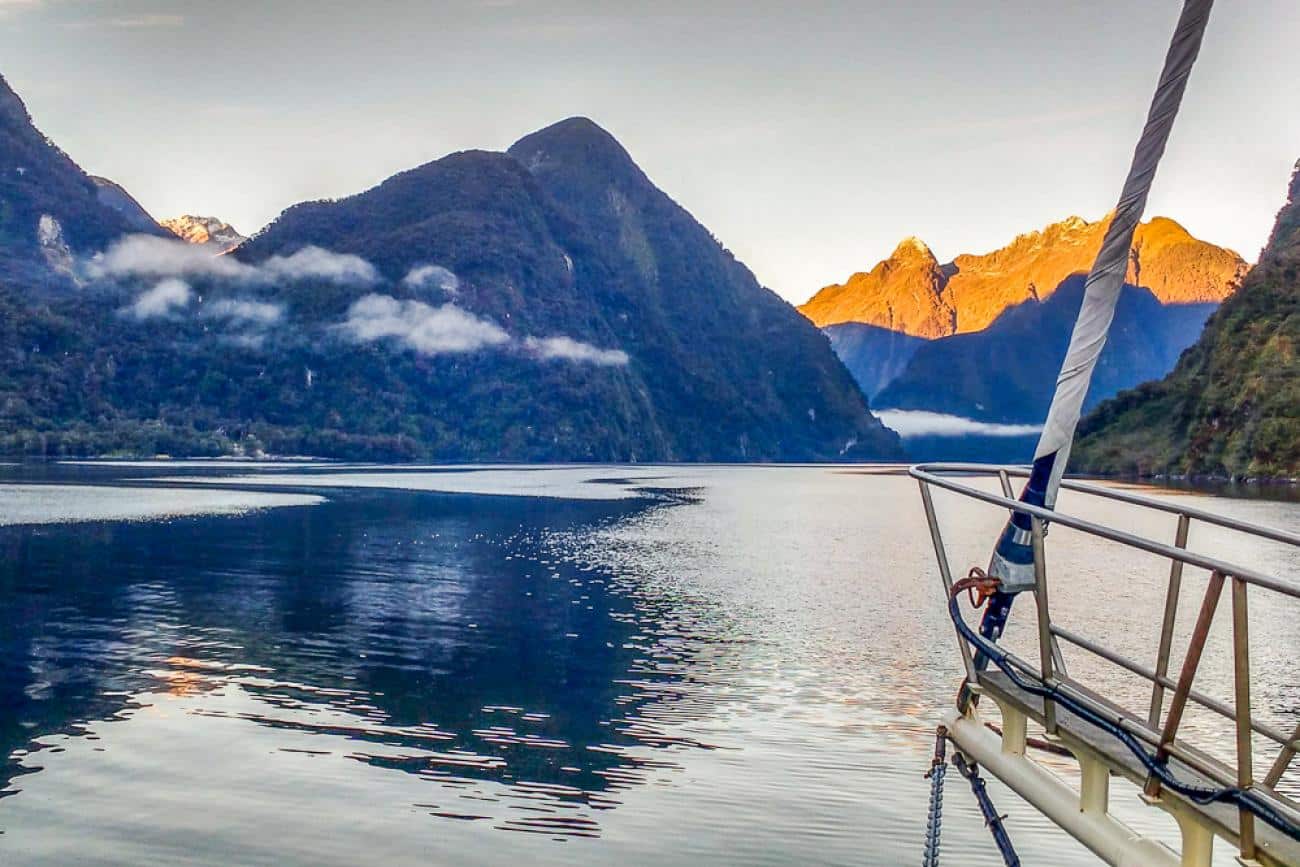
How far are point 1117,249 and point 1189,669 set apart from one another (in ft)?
10.6

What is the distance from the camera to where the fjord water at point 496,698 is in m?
14.6

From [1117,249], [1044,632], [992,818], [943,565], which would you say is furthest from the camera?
[943,565]

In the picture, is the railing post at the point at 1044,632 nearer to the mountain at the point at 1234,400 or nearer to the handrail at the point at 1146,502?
the handrail at the point at 1146,502

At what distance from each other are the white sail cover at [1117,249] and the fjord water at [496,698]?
701 cm

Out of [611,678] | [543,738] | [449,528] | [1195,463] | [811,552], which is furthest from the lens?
[1195,463]

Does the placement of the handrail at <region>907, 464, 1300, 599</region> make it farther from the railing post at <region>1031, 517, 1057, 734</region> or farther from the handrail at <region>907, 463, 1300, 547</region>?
the railing post at <region>1031, 517, 1057, 734</region>

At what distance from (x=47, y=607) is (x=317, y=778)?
2014 cm

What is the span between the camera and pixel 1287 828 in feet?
19.7

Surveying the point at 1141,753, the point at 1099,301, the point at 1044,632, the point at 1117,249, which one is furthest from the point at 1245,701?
the point at 1117,249

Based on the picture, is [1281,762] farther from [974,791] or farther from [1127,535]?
[974,791]

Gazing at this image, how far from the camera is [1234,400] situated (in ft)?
461

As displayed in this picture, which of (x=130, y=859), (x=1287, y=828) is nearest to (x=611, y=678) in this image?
(x=130, y=859)

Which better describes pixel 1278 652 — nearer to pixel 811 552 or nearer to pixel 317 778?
pixel 317 778

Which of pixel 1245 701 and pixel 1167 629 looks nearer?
pixel 1245 701
